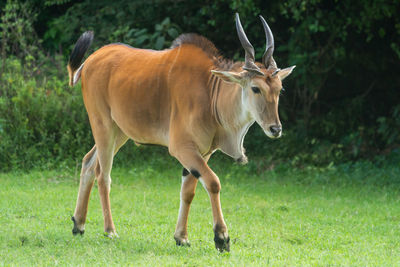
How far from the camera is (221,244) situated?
5.13m

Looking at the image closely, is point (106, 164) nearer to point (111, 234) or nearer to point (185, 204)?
point (111, 234)

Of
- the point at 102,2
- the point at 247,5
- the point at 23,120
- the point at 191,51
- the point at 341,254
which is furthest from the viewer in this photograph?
the point at 102,2

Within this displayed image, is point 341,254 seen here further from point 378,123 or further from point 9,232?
point 378,123

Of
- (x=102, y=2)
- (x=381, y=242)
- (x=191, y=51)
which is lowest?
(x=381, y=242)

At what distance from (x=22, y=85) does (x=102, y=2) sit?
6.75 ft

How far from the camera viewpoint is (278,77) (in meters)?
5.14

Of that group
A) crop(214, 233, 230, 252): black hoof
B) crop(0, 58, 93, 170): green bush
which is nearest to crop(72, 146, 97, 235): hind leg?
crop(214, 233, 230, 252): black hoof

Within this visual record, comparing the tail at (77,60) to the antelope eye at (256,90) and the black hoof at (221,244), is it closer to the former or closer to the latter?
the antelope eye at (256,90)

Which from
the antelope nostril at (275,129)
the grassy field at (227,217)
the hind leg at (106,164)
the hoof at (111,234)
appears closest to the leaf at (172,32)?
the grassy field at (227,217)

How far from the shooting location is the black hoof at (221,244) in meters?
5.12

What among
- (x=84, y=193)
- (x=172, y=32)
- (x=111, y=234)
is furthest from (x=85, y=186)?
(x=172, y=32)

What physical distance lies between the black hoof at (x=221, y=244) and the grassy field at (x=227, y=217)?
0.08 metres

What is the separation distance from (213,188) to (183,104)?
76cm

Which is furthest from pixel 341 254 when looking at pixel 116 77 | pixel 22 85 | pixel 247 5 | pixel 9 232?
pixel 22 85
